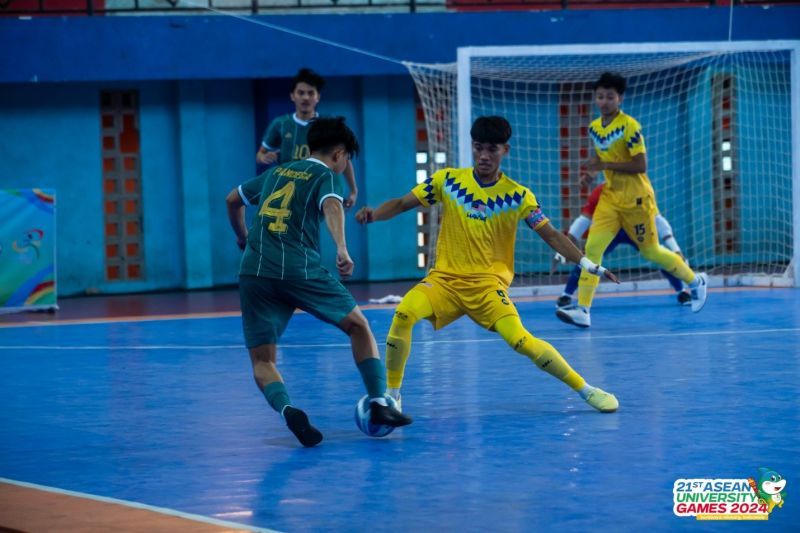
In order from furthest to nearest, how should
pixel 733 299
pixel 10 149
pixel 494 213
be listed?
1. pixel 10 149
2. pixel 733 299
3. pixel 494 213

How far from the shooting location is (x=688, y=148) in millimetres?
18938

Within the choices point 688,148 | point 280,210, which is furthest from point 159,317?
point 688,148

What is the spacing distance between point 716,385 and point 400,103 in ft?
34.7

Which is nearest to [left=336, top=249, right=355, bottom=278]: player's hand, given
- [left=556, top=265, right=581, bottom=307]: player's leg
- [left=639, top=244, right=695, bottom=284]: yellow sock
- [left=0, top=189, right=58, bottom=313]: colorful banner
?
[left=639, top=244, right=695, bottom=284]: yellow sock

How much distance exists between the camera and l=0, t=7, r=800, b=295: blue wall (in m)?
16.6

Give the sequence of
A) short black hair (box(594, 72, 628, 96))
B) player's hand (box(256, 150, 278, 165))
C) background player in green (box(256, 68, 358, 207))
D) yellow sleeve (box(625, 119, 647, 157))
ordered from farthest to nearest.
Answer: yellow sleeve (box(625, 119, 647, 157))
short black hair (box(594, 72, 628, 96))
player's hand (box(256, 150, 278, 165))
background player in green (box(256, 68, 358, 207))

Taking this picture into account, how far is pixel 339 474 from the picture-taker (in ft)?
19.7

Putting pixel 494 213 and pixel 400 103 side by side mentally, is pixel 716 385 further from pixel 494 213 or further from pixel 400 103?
pixel 400 103

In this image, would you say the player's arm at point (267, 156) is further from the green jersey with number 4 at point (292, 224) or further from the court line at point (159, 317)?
the green jersey with number 4 at point (292, 224)

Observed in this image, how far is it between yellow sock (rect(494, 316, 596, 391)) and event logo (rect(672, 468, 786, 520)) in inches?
68.9

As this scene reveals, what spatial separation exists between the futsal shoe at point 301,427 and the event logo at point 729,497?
6.02 feet

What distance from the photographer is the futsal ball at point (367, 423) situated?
6789 millimetres

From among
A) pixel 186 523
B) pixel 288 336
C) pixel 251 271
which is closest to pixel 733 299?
pixel 288 336

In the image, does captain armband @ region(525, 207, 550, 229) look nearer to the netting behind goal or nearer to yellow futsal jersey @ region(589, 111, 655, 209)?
yellow futsal jersey @ region(589, 111, 655, 209)
